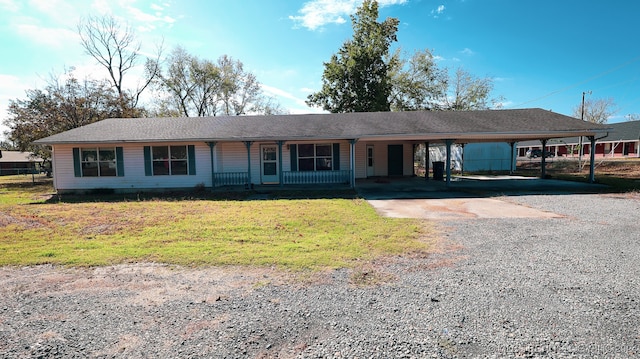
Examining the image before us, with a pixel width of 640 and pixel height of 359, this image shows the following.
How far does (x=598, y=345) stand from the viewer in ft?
8.54

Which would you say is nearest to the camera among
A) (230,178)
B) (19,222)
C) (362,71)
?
(19,222)

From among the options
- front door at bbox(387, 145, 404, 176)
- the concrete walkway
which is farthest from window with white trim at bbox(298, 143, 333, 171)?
front door at bbox(387, 145, 404, 176)

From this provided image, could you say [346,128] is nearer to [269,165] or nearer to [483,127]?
[269,165]

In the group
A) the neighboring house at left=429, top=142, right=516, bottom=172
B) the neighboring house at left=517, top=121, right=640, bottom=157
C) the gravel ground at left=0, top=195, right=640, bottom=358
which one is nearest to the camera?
the gravel ground at left=0, top=195, right=640, bottom=358

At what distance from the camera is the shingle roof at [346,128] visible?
13.0m

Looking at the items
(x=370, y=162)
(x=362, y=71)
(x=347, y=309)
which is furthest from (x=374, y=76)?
(x=347, y=309)

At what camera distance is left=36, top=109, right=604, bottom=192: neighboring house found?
13.2 metres

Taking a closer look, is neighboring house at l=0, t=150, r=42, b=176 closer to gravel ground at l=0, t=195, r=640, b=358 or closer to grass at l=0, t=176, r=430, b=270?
grass at l=0, t=176, r=430, b=270

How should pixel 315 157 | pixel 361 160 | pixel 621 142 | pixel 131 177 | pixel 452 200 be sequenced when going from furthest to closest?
1. pixel 621 142
2. pixel 361 160
3. pixel 315 157
4. pixel 131 177
5. pixel 452 200

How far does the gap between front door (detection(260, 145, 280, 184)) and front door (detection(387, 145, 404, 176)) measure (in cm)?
672

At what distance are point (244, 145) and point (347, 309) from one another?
1232cm

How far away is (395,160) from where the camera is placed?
1842cm

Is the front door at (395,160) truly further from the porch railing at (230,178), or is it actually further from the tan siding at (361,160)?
the porch railing at (230,178)

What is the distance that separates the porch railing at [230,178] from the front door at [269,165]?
0.89 m
